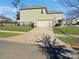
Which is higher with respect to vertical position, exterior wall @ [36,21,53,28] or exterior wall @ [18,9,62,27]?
exterior wall @ [18,9,62,27]

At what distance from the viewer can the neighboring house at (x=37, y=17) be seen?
6828 centimetres

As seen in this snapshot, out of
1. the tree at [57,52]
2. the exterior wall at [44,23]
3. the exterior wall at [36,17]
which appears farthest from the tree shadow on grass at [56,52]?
the exterior wall at [36,17]

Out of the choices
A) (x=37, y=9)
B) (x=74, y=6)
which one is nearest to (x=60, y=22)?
(x=37, y=9)

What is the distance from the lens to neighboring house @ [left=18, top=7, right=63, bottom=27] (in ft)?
224

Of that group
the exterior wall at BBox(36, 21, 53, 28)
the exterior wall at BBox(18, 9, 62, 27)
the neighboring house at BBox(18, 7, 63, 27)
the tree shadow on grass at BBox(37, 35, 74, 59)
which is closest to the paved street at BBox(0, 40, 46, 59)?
the tree shadow on grass at BBox(37, 35, 74, 59)

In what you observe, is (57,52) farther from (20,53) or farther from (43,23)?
(43,23)

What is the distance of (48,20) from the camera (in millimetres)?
68688

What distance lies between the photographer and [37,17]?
7256 centimetres

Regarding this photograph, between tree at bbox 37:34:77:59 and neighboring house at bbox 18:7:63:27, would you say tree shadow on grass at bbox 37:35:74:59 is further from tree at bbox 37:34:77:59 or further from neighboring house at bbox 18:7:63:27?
neighboring house at bbox 18:7:63:27

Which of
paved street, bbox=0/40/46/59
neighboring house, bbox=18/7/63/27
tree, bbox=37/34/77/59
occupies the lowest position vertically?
tree, bbox=37/34/77/59

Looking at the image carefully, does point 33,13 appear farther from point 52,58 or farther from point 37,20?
point 52,58

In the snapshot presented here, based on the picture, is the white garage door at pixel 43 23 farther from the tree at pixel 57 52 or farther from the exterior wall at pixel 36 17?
the tree at pixel 57 52

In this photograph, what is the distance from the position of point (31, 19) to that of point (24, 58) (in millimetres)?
59993

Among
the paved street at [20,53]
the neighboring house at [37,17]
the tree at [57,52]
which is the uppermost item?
the neighboring house at [37,17]
